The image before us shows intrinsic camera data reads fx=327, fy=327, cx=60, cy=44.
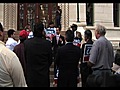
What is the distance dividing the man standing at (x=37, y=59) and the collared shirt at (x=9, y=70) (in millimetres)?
2679

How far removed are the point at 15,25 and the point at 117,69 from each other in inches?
653

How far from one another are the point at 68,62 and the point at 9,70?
387cm

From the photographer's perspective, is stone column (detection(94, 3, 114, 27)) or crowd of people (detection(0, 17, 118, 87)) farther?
stone column (detection(94, 3, 114, 27))

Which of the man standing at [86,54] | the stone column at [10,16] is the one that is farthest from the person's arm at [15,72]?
the stone column at [10,16]

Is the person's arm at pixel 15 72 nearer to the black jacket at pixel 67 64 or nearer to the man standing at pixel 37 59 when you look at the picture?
the man standing at pixel 37 59

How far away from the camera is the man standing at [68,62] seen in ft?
26.0

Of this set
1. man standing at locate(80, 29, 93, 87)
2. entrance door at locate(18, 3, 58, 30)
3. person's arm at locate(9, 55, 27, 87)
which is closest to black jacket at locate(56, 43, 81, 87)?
man standing at locate(80, 29, 93, 87)

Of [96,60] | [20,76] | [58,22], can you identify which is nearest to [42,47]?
[96,60]

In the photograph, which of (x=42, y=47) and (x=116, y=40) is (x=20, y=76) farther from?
(x=116, y=40)

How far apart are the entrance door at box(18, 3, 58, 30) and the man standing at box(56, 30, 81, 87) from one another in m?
15.0

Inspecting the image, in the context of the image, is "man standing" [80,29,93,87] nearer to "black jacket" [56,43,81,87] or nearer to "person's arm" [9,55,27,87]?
"black jacket" [56,43,81,87]

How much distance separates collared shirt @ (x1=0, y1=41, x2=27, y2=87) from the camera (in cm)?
420

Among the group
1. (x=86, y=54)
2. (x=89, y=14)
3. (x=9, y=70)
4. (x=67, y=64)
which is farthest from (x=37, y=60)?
(x=89, y=14)

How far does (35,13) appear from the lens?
2330 centimetres
